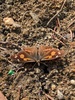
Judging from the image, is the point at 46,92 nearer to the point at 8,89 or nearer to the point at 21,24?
the point at 8,89

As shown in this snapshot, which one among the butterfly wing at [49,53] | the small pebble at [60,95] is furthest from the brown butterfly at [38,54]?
the small pebble at [60,95]

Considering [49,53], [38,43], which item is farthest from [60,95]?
[38,43]

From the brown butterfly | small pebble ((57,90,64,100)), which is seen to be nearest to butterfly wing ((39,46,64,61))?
the brown butterfly

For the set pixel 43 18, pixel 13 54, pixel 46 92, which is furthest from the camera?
pixel 43 18

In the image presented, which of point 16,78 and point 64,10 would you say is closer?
point 16,78

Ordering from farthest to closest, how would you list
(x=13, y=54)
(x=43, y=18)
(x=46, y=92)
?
(x=43, y=18) → (x=13, y=54) → (x=46, y=92)

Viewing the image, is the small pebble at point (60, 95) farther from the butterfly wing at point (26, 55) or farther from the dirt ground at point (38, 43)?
the butterfly wing at point (26, 55)

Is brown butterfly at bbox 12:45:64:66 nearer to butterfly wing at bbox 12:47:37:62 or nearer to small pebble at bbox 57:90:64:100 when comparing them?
butterfly wing at bbox 12:47:37:62

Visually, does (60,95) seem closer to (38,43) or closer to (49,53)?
(49,53)

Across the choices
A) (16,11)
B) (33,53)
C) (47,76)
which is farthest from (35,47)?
(16,11)
